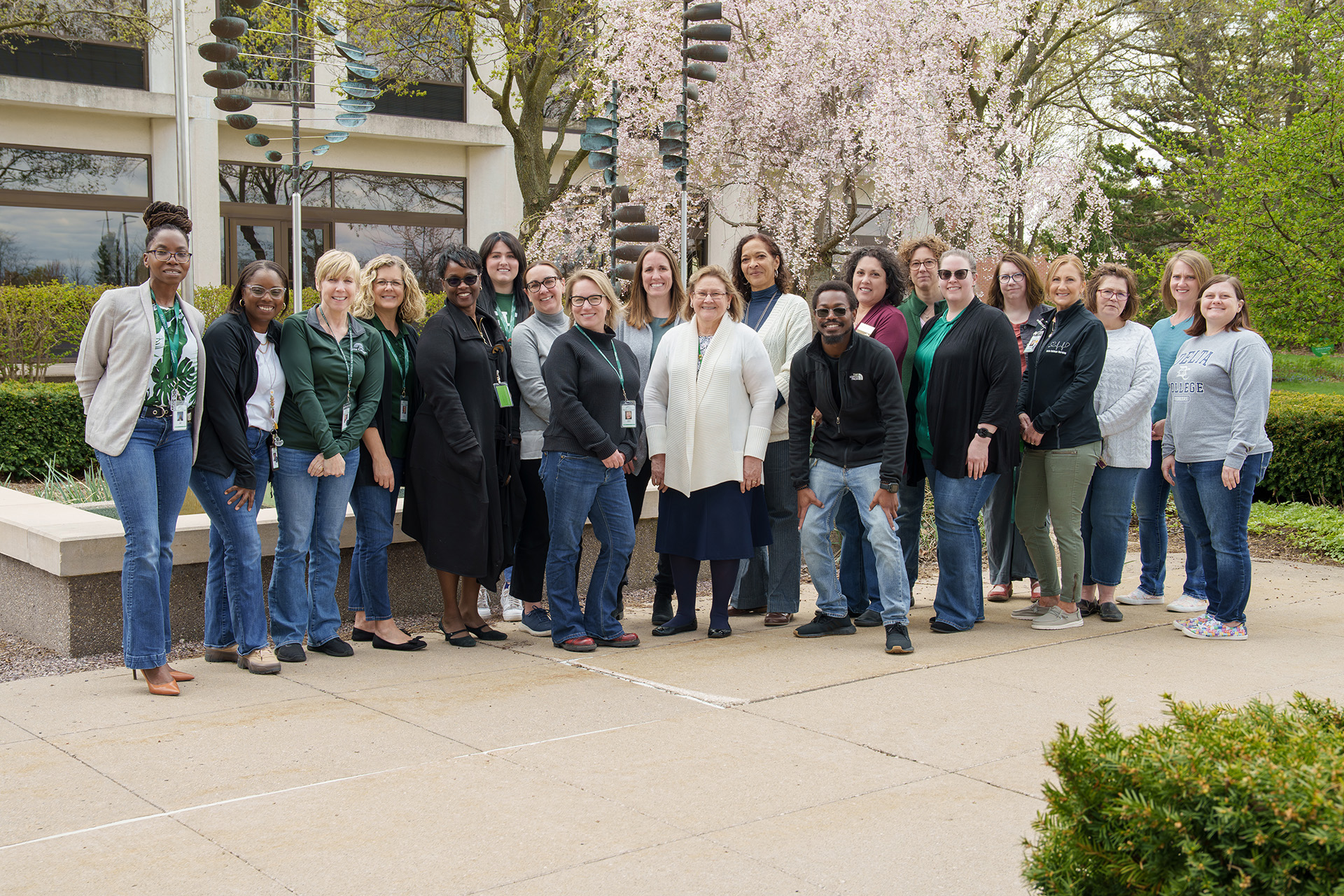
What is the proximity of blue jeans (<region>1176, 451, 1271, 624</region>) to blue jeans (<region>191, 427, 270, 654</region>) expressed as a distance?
514 centimetres

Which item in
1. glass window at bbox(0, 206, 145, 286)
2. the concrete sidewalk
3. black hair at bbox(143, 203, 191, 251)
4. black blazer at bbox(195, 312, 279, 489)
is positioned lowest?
the concrete sidewalk

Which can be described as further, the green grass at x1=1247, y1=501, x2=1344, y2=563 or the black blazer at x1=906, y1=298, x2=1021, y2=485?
the green grass at x1=1247, y1=501, x2=1344, y2=563

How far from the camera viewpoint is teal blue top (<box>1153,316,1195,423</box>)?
767cm

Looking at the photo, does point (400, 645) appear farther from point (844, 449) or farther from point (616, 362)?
point (844, 449)

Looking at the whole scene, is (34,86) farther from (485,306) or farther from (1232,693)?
(1232,693)

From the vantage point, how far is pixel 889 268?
23.0 feet

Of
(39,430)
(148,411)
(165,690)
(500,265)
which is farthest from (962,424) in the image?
(39,430)

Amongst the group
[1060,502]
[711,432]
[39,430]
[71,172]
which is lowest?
[1060,502]

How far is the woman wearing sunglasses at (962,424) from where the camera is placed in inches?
258

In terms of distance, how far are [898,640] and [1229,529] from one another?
2.04 meters

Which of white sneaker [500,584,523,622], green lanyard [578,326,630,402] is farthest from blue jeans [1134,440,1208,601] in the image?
white sneaker [500,584,523,622]

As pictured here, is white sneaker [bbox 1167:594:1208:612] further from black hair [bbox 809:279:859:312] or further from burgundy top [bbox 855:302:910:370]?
black hair [bbox 809:279:859:312]

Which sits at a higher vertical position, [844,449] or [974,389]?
[974,389]

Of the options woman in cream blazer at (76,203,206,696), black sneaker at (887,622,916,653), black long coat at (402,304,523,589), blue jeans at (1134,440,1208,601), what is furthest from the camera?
blue jeans at (1134,440,1208,601)
